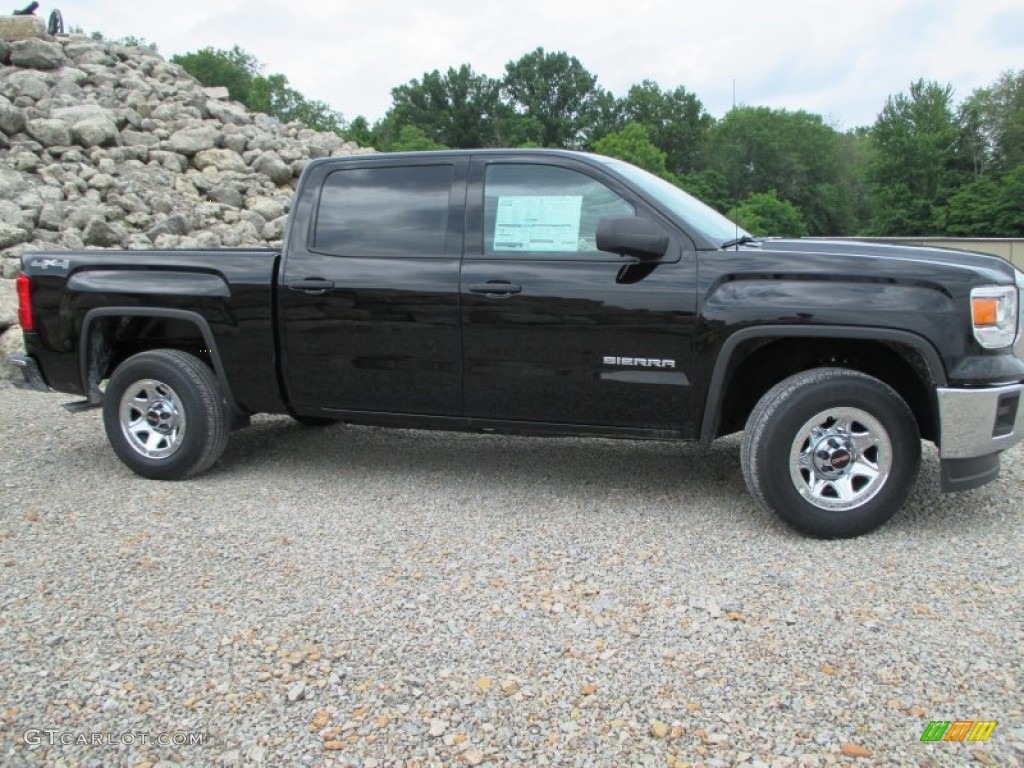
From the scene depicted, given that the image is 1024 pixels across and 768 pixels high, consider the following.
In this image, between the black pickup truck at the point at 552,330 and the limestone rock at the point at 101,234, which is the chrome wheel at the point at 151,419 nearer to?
the black pickup truck at the point at 552,330

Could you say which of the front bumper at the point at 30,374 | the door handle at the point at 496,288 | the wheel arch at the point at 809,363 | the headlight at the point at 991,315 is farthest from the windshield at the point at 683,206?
the front bumper at the point at 30,374

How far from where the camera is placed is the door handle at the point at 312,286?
4.94 m

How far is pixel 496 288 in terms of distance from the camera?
462 cm

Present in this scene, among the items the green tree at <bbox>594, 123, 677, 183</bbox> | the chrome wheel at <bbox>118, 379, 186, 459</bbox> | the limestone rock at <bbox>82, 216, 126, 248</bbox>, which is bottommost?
the chrome wheel at <bbox>118, 379, 186, 459</bbox>

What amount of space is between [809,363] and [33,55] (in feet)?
→ 69.8

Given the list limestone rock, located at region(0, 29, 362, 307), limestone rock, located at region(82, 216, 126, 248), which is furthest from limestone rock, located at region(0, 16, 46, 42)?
limestone rock, located at region(82, 216, 126, 248)

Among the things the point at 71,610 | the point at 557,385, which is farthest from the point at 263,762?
the point at 557,385

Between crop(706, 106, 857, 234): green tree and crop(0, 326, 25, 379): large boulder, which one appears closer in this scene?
crop(0, 326, 25, 379): large boulder

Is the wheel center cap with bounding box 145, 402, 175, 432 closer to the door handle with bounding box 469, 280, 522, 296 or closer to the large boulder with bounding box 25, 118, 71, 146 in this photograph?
the door handle with bounding box 469, 280, 522, 296

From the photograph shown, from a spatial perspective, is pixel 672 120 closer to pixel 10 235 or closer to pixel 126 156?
pixel 126 156

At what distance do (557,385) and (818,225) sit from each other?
265ft

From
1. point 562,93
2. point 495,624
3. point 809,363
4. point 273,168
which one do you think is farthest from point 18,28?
point 562,93

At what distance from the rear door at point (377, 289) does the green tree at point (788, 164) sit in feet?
254

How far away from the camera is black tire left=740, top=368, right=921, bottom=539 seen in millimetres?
4078
